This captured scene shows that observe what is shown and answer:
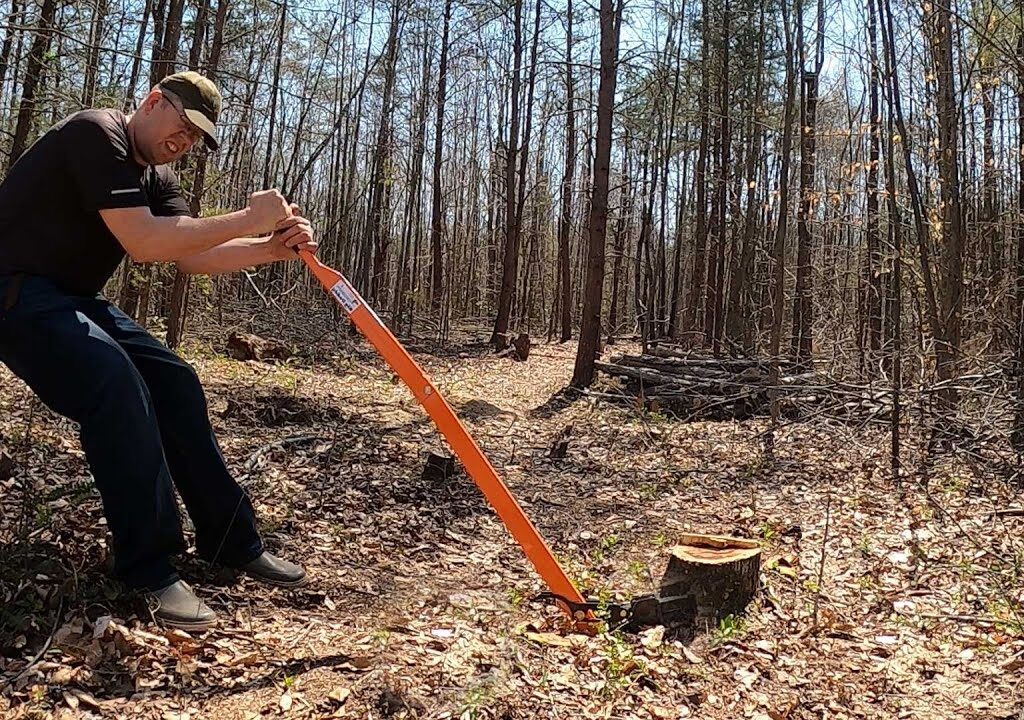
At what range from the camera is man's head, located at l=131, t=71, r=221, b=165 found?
2.84 m

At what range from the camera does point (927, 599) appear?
3.93m

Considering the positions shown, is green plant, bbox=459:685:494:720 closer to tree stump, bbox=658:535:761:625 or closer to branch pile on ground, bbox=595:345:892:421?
tree stump, bbox=658:535:761:625

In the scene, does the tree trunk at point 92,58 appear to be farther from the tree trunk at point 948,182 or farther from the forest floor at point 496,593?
the tree trunk at point 948,182

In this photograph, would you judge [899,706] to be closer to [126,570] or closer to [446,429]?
[446,429]

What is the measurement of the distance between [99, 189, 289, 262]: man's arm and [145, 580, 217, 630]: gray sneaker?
4.16 feet

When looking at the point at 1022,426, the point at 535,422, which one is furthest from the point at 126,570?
the point at 535,422

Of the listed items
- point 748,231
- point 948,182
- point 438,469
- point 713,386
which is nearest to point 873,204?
point 748,231

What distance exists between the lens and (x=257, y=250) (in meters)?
3.29

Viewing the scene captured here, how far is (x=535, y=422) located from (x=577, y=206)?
19875 mm

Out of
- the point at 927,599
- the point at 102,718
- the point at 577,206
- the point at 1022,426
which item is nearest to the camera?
the point at 102,718

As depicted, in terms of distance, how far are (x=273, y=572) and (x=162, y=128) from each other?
193 cm

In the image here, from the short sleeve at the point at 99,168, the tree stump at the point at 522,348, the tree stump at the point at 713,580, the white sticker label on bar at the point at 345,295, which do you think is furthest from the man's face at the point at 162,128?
the tree stump at the point at 522,348

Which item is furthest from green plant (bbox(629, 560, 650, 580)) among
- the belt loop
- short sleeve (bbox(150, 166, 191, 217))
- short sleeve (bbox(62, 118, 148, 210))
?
the belt loop

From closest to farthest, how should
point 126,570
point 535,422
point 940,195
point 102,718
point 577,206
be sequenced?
point 102,718
point 126,570
point 940,195
point 535,422
point 577,206
